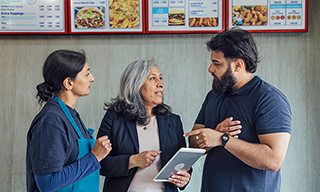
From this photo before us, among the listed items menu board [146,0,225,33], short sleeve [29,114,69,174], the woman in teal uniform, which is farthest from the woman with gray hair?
menu board [146,0,225,33]

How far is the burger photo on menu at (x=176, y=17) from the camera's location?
8.13ft

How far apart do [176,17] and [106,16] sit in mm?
605

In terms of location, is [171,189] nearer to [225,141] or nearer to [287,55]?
[225,141]

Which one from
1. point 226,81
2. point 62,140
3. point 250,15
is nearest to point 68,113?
point 62,140

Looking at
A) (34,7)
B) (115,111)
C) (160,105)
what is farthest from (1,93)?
(160,105)

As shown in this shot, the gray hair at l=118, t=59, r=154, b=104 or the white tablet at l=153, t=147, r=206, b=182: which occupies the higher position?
the gray hair at l=118, t=59, r=154, b=104

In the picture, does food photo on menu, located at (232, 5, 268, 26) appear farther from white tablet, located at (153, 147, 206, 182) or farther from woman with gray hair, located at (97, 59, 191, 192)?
white tablet, located at (153, 147, 206, 182)

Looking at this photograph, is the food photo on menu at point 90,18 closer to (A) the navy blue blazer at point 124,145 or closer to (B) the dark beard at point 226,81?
(A) the navy blue blazer at point 124,145

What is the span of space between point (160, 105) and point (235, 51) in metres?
0.60

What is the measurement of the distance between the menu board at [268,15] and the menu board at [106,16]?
0.79 meters

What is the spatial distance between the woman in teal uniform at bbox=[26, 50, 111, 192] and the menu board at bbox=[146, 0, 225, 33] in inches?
41.4

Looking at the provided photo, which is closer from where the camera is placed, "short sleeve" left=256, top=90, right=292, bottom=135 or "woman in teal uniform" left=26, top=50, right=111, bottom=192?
"woman in teal uniform" left=26, top=50, right=111, bottom=192

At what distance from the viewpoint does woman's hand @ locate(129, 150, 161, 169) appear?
63.5 inches

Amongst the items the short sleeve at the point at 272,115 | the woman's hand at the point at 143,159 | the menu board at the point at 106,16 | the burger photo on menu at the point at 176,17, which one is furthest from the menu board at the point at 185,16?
the woman's hand at the point at 143,159
